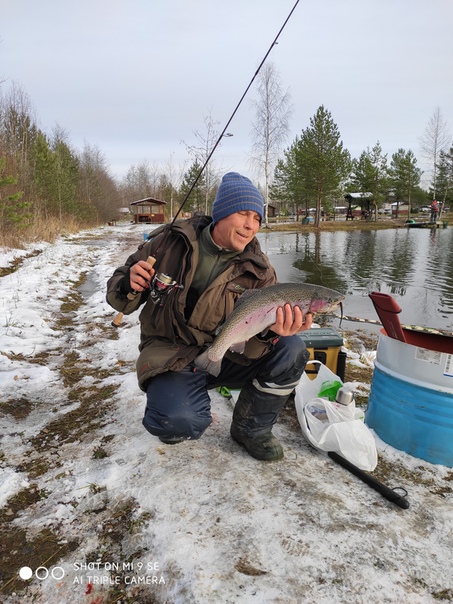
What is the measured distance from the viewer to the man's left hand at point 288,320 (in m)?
2.52

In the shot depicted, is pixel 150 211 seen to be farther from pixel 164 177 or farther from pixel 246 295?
pixel 246 295

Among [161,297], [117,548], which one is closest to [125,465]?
[117,548]

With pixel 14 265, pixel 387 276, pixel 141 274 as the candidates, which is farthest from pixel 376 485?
pixel 14 265

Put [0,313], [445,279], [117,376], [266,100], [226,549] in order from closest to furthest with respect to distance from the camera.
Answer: [226,549] < [117,376] < [0,313] < [445,279] < [266,100]

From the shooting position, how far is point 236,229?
280cm

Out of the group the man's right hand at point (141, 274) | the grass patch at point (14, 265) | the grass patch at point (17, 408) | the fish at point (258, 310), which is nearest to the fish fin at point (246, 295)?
the fish at point (258, 310)

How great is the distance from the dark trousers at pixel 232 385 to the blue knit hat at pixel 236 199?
1007 mm

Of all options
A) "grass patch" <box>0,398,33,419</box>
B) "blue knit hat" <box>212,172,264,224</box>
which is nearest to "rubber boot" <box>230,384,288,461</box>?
"blue knit hat" <box>212,172,264,224</box>

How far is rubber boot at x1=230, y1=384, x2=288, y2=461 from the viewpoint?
110 inches

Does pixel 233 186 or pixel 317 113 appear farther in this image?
pixel 317 113

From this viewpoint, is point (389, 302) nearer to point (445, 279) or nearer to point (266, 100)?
point (445, 279)

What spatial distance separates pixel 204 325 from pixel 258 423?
844 mm

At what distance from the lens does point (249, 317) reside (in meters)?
2.49

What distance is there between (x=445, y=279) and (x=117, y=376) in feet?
39.6
